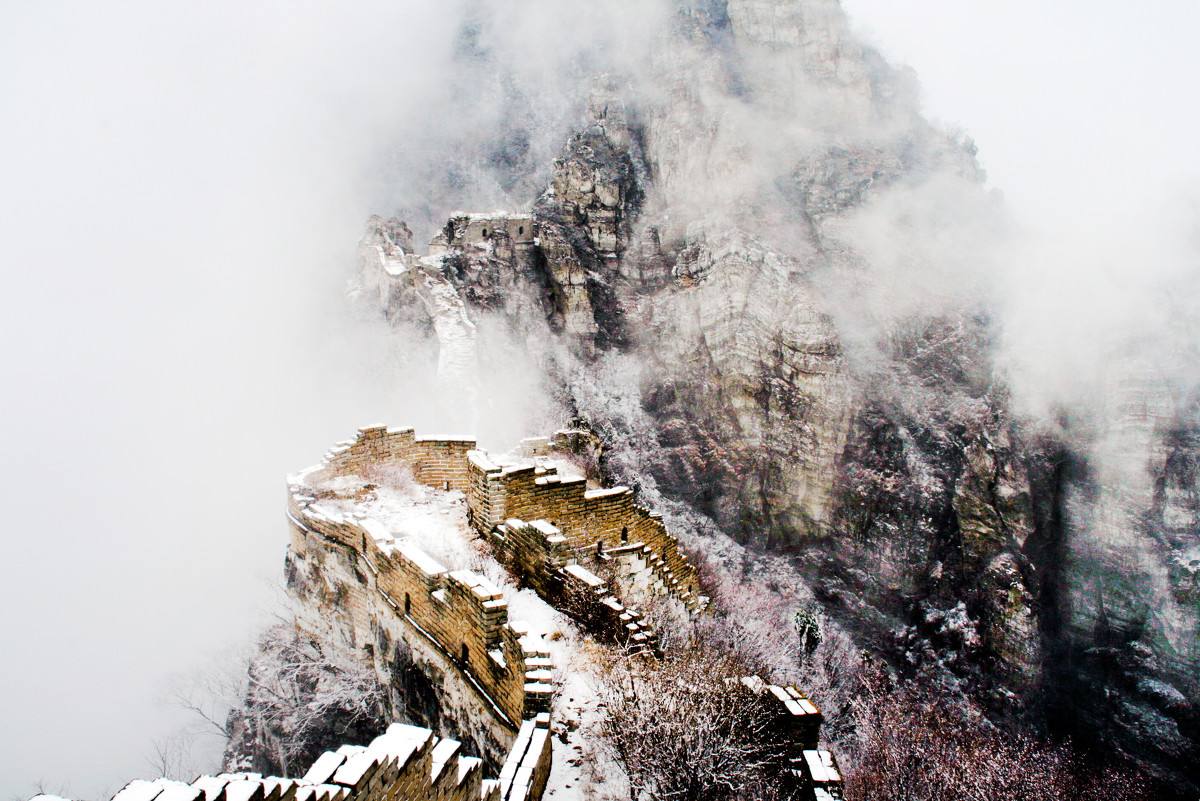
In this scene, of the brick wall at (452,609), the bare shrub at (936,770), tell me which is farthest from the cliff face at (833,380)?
the brick wall at (452,609)

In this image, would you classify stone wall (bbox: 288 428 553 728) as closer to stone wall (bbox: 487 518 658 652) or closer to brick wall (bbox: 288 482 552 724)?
brick wall (bbox: 288 482 552 724)

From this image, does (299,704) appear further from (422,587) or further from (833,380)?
(833,380)

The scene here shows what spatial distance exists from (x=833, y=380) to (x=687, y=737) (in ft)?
102

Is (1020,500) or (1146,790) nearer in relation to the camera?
(1146,790)

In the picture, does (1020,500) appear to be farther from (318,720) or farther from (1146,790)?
(318,720)

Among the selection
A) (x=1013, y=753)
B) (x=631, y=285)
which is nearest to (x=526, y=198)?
(x=631, y=285)

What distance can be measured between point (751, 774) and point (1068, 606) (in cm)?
2890

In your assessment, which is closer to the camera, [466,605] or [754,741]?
[754,741]

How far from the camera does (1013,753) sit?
15.8m

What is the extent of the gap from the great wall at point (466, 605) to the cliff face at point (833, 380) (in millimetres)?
20409

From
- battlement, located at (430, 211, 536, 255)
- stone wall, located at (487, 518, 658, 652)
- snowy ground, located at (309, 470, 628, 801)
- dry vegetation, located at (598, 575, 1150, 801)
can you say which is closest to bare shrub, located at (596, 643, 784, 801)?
dry vegetation, located at (598, 575, 1150, 801)

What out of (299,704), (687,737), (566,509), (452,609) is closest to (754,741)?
(687,737)

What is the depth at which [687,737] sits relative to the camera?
5.57 meters

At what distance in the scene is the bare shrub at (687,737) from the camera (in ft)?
17.9
